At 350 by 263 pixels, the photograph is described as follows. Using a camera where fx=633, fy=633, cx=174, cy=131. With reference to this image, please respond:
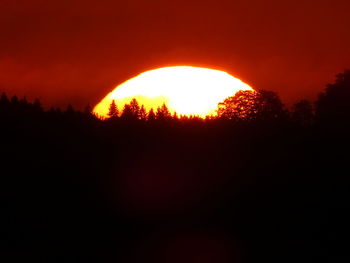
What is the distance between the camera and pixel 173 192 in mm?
50094

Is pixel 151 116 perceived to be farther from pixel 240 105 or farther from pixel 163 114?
pixel 240 105

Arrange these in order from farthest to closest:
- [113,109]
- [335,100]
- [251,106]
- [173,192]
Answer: [113,109] → [251,106] → [335,100] → [173,192]

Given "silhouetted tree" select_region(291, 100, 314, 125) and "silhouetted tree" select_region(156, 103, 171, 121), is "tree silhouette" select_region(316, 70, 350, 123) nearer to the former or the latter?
"silhouetted tree" select_region(291, 100, 314, 125)

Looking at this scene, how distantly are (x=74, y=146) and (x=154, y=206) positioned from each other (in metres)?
13.6

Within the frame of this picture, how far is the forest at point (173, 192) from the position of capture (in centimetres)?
3788

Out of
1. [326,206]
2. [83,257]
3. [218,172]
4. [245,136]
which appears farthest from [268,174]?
[83,257]

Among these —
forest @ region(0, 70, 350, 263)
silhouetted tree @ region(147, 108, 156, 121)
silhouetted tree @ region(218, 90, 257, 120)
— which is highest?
silhouetted tree @ region(218, 90, 257, 120)

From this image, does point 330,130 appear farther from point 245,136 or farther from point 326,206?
point 326,206

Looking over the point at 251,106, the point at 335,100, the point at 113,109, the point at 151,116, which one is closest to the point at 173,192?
the point at 151,116

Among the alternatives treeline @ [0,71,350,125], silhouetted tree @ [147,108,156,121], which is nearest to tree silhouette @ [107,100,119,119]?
treeline @ [0,71,350,125]

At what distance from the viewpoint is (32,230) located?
4028cm

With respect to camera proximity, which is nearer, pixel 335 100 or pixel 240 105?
pixel 335 100

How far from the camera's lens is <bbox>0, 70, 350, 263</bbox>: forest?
37875 millimetres

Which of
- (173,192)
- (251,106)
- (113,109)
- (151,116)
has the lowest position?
(173,192)
